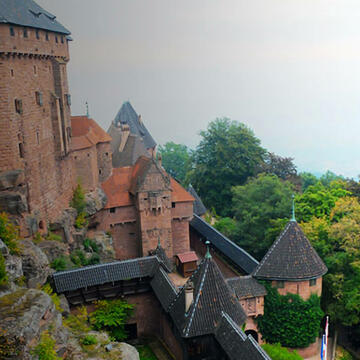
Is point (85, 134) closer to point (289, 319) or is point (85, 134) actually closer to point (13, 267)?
point (13, 267)

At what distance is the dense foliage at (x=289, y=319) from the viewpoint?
22.7m

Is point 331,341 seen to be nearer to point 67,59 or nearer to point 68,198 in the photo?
point 68,198

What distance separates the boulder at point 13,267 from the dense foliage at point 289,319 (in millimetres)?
13125

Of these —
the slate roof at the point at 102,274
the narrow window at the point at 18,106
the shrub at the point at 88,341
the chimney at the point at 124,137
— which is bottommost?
the shrub at the point at 88,341

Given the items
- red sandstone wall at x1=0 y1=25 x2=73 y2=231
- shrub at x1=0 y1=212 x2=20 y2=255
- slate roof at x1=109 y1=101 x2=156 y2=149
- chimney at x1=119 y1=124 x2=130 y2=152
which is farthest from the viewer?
slate roof at x1=109 y1=101 x2=156 y2=149

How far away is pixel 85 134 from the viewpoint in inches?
1217

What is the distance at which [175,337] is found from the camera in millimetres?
21188

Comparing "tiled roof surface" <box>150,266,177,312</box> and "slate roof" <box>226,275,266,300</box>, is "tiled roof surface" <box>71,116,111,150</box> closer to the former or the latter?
"tiled roof surface" <box>150,266,177,312</box>

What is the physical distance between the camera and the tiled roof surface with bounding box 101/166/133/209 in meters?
31.6

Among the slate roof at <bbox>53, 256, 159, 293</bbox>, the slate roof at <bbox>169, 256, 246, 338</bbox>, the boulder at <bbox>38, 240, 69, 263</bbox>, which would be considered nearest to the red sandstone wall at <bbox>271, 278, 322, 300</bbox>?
the slate roof at <bbox>169, 256, 246, 338</bbox>

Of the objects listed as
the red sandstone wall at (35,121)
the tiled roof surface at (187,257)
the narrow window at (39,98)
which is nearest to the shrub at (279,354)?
the tiled roof surface at (187,257)

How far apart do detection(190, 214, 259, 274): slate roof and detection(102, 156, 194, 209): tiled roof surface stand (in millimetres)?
3784

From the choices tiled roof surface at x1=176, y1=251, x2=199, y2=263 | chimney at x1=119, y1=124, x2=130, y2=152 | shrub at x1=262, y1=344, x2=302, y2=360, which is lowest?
shrub at x1=262, y1=344, x2=302, y2=360

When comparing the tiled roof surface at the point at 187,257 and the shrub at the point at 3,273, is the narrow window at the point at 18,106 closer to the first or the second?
the shrub at the point at 3,273
